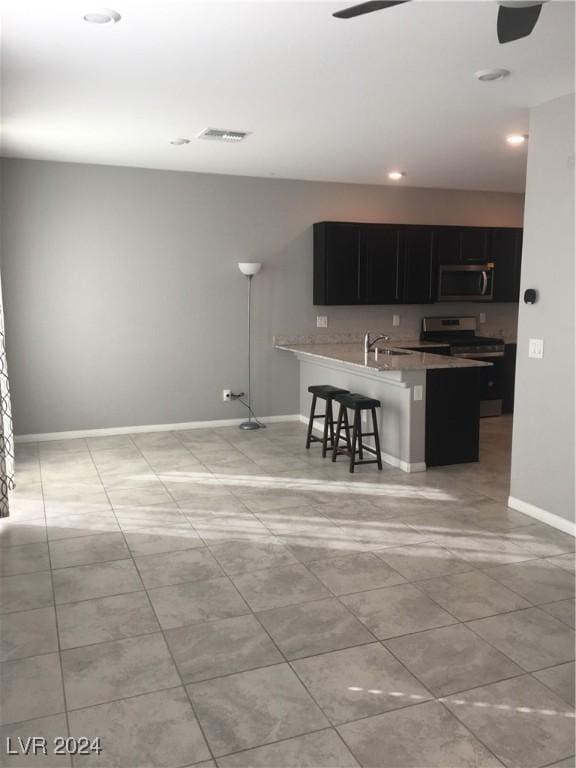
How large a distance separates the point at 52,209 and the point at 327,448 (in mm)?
3482

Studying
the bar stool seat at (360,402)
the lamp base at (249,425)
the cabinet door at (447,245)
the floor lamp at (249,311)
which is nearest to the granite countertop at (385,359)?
the bar stool seat at (360,402)

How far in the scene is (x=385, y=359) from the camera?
5.82 metres

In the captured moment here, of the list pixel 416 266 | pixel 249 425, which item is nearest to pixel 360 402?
pixel 249 425

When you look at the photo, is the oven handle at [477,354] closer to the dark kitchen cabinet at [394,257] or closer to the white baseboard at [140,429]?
the dark kitchen cabinet at [394,257]

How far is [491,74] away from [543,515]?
2.70m

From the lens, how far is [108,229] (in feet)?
21.7

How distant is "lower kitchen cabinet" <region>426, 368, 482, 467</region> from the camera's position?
18.1 ft

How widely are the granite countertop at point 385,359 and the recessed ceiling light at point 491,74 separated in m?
2.21

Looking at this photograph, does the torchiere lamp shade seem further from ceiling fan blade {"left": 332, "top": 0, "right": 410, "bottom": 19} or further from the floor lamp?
ceiling fan blade {"left": 332, "top": 0, "right": 410, "bottom": 19}

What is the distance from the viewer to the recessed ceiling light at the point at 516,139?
16.6ft

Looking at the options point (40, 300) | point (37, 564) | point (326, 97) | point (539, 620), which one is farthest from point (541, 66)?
point (40, 300)

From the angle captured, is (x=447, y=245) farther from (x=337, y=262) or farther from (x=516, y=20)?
(x=516, y=20)

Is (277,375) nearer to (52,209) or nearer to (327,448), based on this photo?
(327,448)

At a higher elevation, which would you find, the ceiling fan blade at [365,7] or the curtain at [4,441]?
the ceiling fan blade at [365,7]
